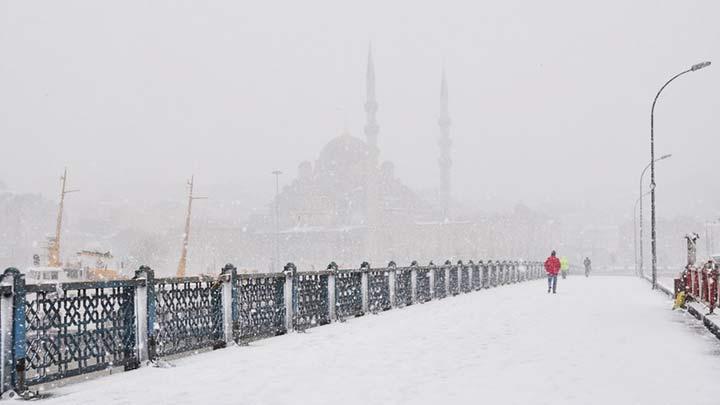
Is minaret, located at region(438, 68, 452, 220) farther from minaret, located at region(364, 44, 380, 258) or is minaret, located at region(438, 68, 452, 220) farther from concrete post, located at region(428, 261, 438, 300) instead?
concrete post, located at region(428, 261, 438, 300)

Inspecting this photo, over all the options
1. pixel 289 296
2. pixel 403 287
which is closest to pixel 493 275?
pixel 403 287

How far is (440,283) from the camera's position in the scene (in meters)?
28.7

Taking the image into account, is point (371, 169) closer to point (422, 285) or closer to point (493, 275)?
point (493, 275)

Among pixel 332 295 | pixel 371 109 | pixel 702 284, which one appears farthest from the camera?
pixel 371 109

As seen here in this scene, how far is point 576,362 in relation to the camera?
32.4 ft

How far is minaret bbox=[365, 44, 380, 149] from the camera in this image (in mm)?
151125

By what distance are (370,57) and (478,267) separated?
12919cm

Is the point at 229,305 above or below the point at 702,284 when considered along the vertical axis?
above

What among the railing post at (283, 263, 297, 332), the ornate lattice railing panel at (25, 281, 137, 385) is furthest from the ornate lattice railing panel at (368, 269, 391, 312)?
the ornate lattice railing panel at (25, 281, 137, 385)

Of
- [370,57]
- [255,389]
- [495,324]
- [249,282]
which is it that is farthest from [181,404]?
[370,57]

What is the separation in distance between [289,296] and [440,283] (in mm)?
14337

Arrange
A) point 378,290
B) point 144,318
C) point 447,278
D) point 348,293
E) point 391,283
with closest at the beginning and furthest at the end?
point 144,318 → point 348,293 → point 378,290 → point 391,283 → point 447,278

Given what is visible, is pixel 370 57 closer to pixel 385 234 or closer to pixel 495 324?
pixel 385 234

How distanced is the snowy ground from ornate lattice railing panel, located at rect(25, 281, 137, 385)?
0.33 metres
